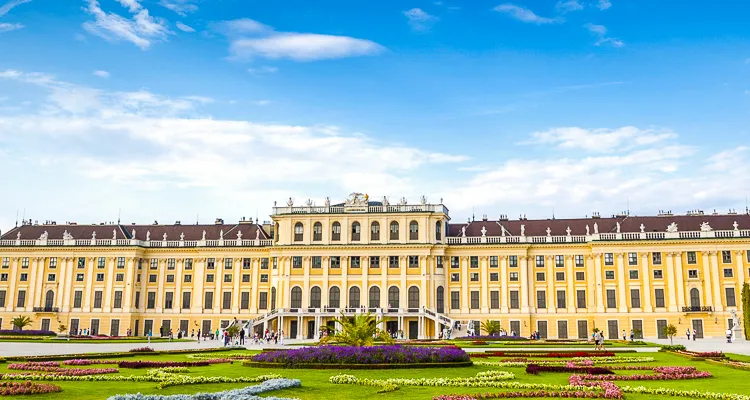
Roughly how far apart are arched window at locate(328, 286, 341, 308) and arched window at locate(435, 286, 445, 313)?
1043cm

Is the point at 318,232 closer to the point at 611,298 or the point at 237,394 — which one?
the point at 611,298

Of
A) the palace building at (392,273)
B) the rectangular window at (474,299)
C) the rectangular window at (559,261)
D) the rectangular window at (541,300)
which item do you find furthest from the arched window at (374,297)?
the rectangular window at (559,261)

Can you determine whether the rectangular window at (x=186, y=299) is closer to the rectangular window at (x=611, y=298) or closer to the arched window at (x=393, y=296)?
the arched window at (x=393, y=296)

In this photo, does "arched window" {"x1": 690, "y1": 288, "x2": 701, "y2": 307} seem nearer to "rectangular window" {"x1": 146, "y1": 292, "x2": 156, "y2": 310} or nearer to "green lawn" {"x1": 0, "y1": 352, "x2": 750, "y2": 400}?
"green lawn" {"x1": 0, "y1": 352, "x2": 750, "y2": 400}

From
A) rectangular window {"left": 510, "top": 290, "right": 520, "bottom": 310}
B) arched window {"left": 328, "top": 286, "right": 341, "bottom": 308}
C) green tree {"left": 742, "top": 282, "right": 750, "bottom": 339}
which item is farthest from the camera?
arched window {"left": 328, "top": 286, "right": 341, "bottom": 308}

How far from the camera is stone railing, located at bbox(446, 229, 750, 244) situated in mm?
72688

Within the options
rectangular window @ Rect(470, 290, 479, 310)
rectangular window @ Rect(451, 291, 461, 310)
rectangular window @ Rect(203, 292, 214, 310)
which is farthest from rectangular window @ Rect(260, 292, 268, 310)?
rectangular window @ Rect(470, 290, 479, 310)

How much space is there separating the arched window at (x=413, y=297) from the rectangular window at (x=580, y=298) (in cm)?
1659

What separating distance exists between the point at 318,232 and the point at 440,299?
1512 centimetres

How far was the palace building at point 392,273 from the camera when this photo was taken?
240 feet

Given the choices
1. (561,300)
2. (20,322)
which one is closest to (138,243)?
(20,322)

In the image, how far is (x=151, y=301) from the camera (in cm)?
8306

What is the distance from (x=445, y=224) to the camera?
8025cm

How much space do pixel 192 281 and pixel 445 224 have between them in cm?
2919
